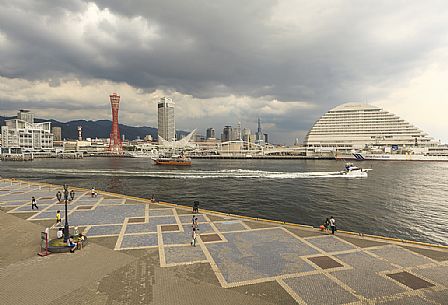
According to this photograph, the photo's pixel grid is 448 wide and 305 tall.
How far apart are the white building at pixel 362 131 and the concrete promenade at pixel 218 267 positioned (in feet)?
509

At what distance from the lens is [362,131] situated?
157500 millimetres

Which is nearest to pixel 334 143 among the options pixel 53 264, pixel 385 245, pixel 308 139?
pixel 308 139

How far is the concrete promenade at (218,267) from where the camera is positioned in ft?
32.9

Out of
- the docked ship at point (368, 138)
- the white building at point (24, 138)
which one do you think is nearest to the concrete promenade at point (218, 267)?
the docked ship at point (368, 138)

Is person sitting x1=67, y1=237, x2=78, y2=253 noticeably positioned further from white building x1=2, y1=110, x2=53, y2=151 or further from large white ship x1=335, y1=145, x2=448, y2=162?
white building x1=2, y1=110, x2=53, y2=151

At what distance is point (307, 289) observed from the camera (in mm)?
10578

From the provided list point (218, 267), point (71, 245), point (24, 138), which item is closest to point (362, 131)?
point (218, 267)

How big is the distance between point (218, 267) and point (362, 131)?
17138cm

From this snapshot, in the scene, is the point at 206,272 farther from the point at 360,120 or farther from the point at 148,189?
the point at 360,120

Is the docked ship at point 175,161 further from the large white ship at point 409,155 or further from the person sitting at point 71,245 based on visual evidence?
the person sitting at point 71,245

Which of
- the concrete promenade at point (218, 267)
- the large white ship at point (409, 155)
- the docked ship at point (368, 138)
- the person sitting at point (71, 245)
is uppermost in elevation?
the docked ship at point (368, 138)

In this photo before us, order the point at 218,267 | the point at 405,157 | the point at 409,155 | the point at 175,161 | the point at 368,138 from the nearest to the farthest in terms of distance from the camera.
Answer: the point at 218,267
the point at 175,161
the point at 405,157
the point at 409,155
the point at 368,138

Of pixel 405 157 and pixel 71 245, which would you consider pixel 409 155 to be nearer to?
pixel 405 157

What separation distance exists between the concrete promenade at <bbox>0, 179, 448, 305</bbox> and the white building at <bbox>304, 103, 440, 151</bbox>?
15502cm
